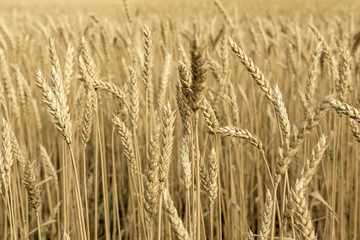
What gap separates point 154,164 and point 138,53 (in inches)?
48.4

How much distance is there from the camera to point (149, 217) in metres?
1.03

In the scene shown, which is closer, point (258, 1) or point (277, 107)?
point (277, 107)

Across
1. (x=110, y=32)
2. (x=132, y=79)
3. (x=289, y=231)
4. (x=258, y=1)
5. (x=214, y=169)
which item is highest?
(x=258, y=1)

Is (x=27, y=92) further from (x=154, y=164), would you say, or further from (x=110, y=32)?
(x=110, y=32)

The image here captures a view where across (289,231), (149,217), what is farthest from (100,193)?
(149,217)

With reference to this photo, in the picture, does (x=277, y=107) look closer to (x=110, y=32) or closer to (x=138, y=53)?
(x=138, y=53)

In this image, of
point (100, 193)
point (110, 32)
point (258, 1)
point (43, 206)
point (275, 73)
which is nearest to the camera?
point (43, 206)

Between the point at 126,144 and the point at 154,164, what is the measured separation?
0.22 metres

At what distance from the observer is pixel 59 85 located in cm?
100

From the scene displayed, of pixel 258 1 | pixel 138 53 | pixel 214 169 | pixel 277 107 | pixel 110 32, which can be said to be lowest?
pixel 214 169

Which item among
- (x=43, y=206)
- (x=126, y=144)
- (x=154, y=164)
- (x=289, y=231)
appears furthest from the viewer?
(x=43, y=206)

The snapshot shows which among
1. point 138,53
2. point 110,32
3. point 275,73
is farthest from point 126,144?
point 110,32

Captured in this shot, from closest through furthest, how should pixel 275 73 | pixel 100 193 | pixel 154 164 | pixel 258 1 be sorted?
pixel 154 164 < pixel 100 193 < pixel 275 73 < pixel 258 1

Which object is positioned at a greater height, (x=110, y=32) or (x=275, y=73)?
(x=110, y=32)
